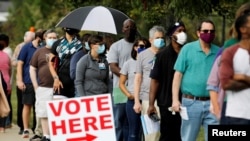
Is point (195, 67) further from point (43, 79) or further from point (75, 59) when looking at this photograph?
point (43, 79)

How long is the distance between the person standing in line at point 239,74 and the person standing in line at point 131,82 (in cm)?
409

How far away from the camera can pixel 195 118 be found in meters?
10.0

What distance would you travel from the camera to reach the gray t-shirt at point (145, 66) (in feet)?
38.3

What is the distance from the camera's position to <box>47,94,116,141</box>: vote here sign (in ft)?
29.5

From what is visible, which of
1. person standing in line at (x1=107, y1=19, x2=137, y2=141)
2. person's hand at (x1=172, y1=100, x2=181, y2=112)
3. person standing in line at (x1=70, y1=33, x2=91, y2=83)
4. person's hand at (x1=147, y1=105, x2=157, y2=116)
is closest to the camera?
person's hand at (x1=172, y1=100, x2=181, y2=112)

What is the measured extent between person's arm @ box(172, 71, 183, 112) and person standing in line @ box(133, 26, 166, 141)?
52.4 inches

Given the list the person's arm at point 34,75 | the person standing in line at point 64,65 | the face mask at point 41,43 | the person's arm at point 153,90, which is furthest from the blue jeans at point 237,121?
the face mask at point 41,43

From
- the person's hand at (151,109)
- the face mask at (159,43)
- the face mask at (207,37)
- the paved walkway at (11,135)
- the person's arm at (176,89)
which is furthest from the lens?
the paved walkway at (11,135)

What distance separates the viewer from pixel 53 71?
13.3 meters

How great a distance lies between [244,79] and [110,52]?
4.96 m

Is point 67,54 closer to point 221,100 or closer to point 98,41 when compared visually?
point 98,41

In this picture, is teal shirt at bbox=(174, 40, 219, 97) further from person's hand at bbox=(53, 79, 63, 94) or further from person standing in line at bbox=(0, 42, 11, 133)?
person standing in line at bbox=(0, 42, 11, 133)

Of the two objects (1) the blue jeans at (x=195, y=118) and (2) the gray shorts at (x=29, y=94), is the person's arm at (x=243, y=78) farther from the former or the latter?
(2) the gray shorts at (x=29, y=94)

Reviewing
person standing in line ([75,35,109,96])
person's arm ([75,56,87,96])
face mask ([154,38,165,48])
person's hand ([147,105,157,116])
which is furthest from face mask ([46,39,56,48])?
person's hand ([147,105,157,116])
